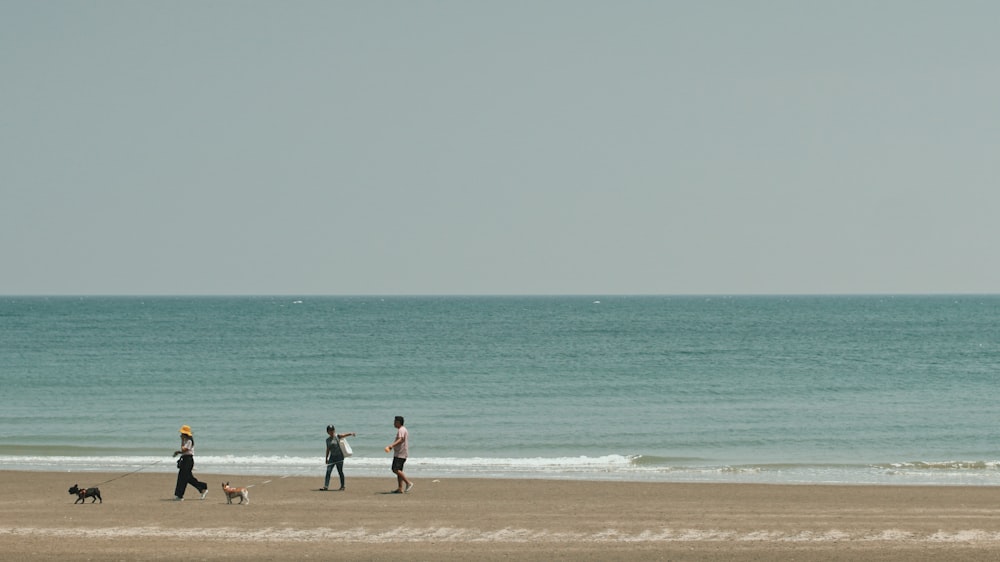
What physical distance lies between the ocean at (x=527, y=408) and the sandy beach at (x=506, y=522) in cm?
262

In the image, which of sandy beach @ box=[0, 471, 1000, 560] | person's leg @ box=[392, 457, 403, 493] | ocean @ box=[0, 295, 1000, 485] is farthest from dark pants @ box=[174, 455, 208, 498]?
ocean @ box=[0, 295, 1000, 485]

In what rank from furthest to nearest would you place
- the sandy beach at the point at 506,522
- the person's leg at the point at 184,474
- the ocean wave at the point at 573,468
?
the ocean wave at the point at 573,468, the person's leg at the point at 184,474, the sandy beach at the point at 506,522

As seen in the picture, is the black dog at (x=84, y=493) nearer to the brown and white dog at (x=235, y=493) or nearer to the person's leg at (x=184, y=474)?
the person's leg at (x=184, y=474)

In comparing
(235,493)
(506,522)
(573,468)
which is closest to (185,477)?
(235,493)

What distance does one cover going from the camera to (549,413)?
37.0 metres

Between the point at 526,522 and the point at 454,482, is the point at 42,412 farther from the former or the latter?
the point at 526,522

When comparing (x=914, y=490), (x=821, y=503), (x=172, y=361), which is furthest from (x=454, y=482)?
(x=172, y=361)

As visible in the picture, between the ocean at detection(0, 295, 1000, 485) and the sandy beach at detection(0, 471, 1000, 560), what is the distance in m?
2.62

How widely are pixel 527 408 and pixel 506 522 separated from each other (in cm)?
2056

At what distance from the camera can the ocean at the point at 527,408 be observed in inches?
1056

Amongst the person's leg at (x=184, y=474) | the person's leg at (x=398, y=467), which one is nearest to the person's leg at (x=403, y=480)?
the person's leg at (x=398, y=467)

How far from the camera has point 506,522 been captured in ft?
58.7

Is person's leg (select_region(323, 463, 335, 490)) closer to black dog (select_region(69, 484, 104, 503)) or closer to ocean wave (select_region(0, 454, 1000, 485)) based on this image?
ocean wave (select_region(0, 454, 1000, 485))

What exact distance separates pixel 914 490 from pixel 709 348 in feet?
166
